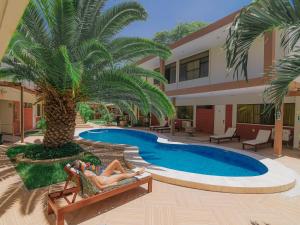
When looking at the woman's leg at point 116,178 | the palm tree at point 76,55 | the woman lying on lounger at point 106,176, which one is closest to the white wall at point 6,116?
the palm tree at point 76,55

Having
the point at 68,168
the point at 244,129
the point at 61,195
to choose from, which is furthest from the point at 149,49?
the point at 244,129

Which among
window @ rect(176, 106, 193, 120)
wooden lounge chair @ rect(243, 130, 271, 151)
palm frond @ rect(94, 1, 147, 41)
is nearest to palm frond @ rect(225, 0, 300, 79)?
palm frond @ rect(94, 1, 147, 41)

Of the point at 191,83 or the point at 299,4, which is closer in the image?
the point at 299,4

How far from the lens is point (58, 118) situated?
831cm

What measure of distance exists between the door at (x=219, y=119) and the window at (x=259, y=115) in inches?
56.5

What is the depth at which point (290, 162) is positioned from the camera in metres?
8.92

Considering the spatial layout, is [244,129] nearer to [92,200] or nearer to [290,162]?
[290,162]

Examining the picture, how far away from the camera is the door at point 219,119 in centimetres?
1686

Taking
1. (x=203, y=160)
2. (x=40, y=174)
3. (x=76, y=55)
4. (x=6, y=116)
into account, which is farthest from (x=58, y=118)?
(x=6, y=116)

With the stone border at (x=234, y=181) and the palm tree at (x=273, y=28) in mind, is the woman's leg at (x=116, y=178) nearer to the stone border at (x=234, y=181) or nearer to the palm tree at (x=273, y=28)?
the stone border at (x=234, y=181)

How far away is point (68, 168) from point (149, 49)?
5822 millimetres

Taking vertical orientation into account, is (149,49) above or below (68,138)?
above

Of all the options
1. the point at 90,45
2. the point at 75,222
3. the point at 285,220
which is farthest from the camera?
the point at 90,45

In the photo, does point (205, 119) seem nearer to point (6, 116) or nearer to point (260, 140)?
point (260, 140)
